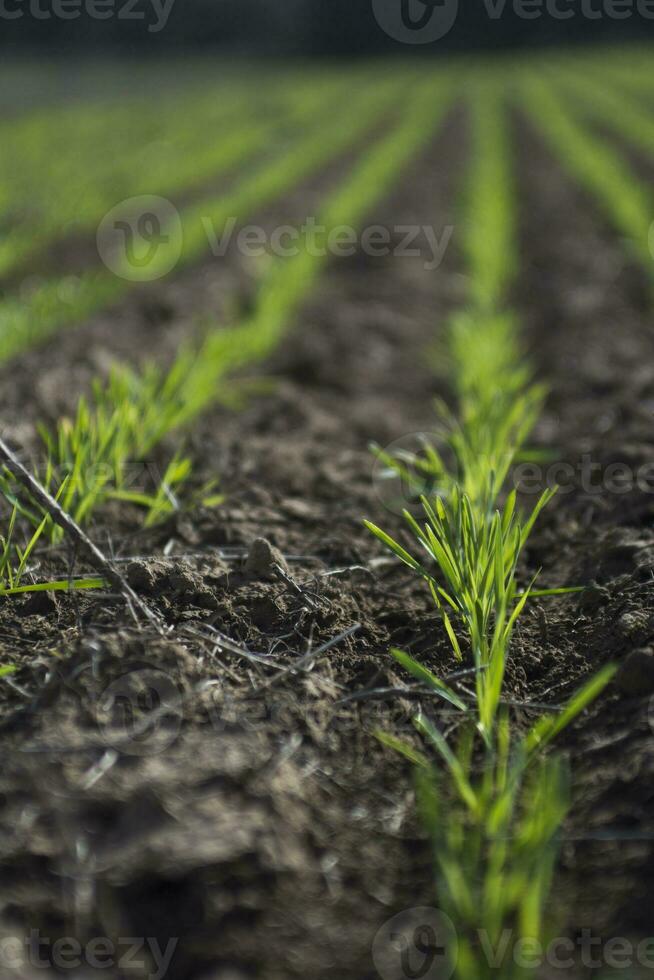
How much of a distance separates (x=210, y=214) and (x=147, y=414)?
4154mm

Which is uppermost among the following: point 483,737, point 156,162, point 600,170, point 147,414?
point 156,162

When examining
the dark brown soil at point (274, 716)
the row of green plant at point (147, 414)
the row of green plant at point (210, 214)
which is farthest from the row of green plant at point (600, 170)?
the dark brown soil at point (274, 716)

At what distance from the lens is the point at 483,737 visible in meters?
1.28

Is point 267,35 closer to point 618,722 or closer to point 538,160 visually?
point 538,160

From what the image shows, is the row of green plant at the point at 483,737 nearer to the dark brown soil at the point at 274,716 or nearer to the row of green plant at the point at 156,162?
the dark brown soil at the point at 274,716

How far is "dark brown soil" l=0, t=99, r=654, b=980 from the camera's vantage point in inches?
41.1

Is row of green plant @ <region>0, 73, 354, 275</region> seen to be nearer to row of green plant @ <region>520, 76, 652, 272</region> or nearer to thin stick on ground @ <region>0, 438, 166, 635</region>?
thin stick on ground @ <region>0, 438, 166, 635</region>

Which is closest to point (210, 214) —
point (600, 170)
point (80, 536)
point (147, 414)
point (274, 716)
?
point (600, 170)

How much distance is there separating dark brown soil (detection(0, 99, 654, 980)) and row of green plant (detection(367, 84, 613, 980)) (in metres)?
0.05

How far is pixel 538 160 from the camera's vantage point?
9.03 metres

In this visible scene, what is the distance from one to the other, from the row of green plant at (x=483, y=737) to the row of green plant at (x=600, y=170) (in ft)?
9.14

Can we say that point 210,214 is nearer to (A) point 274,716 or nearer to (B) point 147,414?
→ (B) point 147,414

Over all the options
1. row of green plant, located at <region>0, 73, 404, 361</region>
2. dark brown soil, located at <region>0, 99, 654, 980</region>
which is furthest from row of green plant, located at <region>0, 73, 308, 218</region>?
dark brown soil, located at <region>0, 99, 654, 980</region>

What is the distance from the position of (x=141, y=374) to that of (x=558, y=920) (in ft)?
8.08
